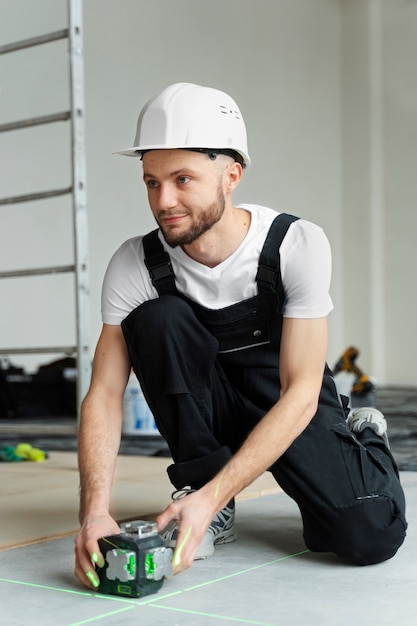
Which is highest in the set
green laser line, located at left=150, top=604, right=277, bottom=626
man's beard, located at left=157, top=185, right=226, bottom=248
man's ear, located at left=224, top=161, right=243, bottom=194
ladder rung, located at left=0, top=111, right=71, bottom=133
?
ladder rung, located at left=0, top=111, right=71, bottom=133

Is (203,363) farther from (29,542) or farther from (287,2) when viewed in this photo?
(287,2)

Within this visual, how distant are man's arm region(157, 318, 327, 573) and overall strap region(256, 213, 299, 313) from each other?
9 centimetres

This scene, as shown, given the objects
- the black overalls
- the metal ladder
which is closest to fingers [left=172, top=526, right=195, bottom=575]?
the black overalls

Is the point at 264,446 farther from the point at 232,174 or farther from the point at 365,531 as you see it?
the point at 232,174

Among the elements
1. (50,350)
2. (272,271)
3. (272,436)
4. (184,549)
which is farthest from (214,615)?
(50,350)

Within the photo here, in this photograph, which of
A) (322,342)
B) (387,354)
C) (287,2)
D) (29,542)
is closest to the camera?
(322,342)

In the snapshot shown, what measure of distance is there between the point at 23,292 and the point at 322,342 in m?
4.34

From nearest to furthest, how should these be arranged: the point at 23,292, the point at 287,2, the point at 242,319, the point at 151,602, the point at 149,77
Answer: the point at 151,602 → the point at 242,319 → the point at 23,292 → the point at 149,77 → the point at 287,2

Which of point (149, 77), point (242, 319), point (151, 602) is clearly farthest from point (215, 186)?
point (149, 77)

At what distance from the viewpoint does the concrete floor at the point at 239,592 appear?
4.50 ft

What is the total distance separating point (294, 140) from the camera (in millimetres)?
8250

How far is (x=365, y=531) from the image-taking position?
1688 millimetres

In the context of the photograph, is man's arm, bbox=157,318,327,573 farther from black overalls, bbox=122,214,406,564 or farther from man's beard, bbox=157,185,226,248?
man's beard, bbox=157,185,226,248

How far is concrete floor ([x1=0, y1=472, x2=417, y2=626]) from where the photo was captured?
1372 millimetres
